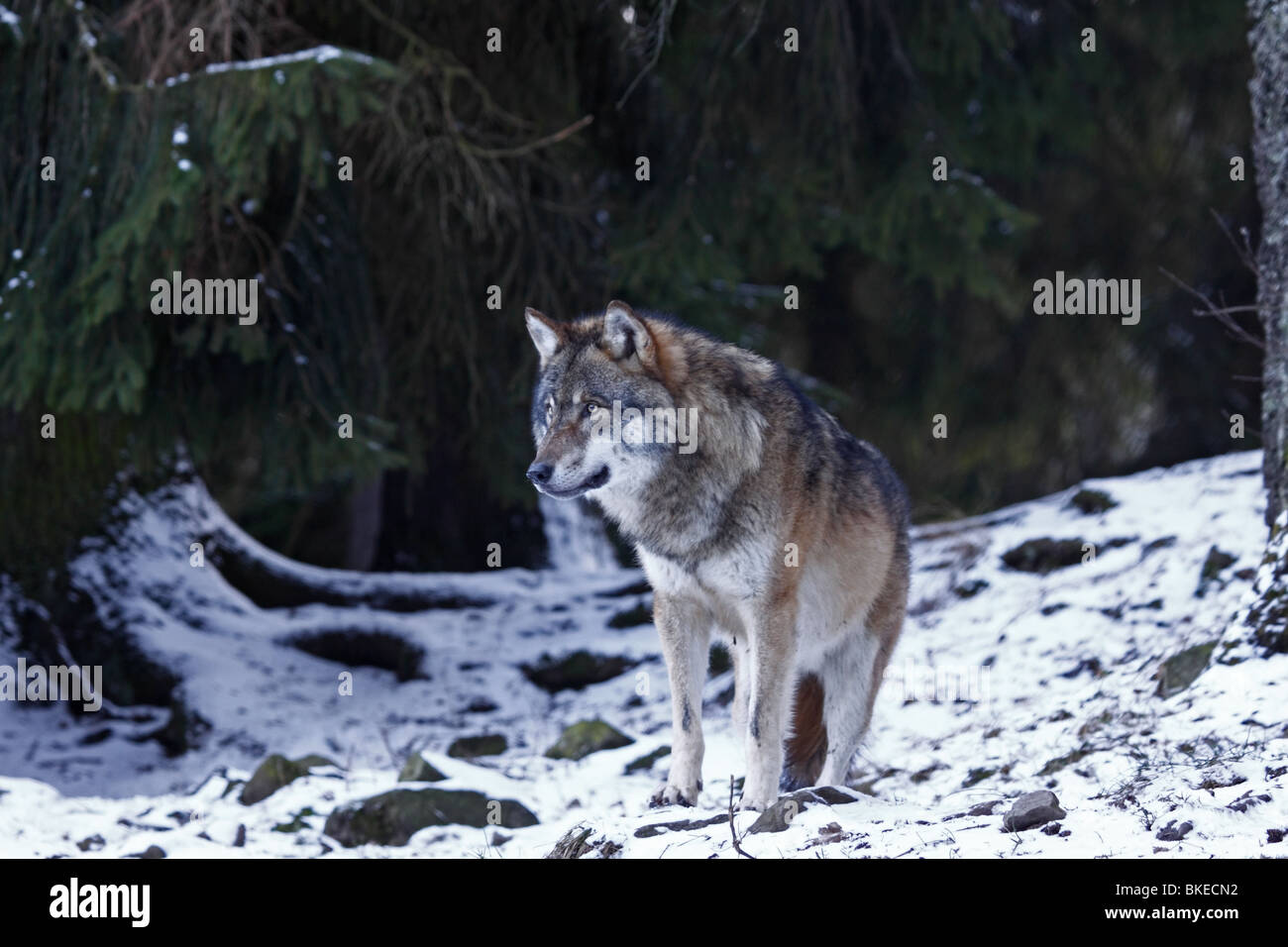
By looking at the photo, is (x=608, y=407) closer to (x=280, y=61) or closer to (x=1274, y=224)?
(x=1274, y=224)

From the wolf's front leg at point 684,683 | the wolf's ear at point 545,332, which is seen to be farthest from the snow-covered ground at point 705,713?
the wolf's ear at point 545,332

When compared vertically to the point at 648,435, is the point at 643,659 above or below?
below

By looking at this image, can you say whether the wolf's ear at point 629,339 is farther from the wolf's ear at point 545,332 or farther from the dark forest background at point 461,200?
the dark forest background at point 461,200

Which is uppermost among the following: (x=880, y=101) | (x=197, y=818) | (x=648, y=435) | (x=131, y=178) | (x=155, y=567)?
(x=880, y=101)

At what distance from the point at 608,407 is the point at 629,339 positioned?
328 millimetres

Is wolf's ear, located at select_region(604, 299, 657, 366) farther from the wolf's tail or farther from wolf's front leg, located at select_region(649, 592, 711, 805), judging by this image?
the wolf's tail

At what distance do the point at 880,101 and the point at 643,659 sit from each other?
16.7 ft

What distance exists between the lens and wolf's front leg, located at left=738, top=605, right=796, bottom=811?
18.7ft

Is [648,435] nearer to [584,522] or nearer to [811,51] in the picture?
[811,51]

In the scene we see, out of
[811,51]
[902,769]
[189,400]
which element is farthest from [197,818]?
[811,51]

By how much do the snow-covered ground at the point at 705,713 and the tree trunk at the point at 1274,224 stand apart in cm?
95

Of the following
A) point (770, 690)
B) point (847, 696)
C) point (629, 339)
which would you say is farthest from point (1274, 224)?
point (770, 690)

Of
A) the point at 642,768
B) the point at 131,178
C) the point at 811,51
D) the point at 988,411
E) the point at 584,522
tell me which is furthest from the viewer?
the point at 988,411

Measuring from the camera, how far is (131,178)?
8.82 meters
